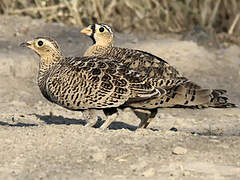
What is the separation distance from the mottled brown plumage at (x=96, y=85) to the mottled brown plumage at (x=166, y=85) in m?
0.14

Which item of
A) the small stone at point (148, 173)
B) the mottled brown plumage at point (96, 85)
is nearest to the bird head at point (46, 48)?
the mottled brown plumage at point (96, 85)

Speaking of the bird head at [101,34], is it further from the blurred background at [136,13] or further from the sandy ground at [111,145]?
the blurred background at [136,13]

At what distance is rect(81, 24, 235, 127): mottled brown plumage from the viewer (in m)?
6.47

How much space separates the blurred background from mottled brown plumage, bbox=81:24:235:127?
403 cm

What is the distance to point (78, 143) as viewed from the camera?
5.74m

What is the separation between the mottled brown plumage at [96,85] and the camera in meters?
6.32

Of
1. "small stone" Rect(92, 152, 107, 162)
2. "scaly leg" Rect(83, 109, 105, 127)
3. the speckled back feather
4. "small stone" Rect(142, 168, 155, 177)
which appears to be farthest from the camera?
"scaly leg" Rect(83, 109, 105, 127)

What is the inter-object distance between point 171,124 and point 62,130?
218 cm

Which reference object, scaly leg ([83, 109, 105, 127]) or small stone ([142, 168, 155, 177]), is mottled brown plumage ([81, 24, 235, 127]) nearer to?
scaly leg ([83, 109, 105, 127])

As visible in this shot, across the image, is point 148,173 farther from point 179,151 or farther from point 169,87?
point 169,87

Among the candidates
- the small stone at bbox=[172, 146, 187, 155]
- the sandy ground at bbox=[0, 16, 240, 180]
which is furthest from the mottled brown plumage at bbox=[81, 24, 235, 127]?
the small stone at bbox=[172, 146, 187, 155]

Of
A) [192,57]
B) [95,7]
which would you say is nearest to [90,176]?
[192,57]

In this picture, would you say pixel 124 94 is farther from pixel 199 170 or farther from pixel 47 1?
pixel 47 1

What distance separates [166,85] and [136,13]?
18.6ft
